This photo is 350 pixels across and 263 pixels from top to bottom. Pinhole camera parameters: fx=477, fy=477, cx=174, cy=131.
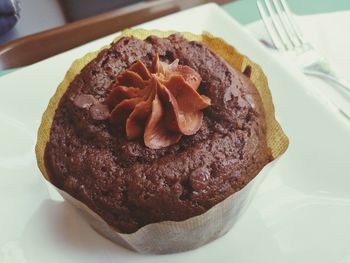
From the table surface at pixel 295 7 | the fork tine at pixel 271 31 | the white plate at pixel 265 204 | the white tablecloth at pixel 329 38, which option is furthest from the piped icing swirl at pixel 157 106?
the table surface at pixel 295 7

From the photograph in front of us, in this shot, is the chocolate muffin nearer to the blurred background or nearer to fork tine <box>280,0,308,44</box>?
fork tine <box>280,0,308,44</box>

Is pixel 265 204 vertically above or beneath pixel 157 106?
beneath

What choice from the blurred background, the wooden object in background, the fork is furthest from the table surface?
the blurred background

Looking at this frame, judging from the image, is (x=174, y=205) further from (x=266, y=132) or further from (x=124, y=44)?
(x=124, y=44)

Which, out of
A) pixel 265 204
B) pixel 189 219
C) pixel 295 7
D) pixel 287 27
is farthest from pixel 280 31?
pixel 189 219

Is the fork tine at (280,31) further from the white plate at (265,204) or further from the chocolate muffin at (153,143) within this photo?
the chocolate muffin at (153,143)

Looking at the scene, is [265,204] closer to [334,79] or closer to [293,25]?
[334,79]

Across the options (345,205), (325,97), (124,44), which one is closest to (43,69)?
(124,44)
